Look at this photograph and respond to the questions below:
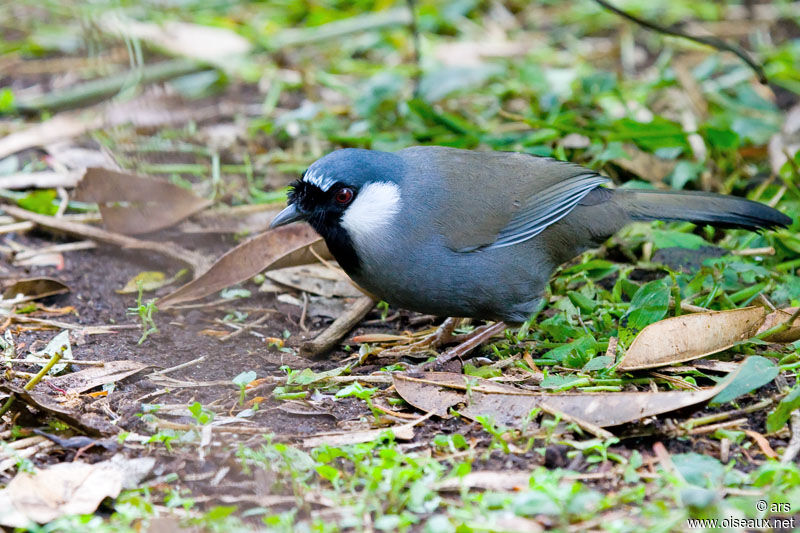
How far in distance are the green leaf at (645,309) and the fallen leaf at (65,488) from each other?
2230 millimetres

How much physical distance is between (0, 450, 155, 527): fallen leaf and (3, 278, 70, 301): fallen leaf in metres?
1.71

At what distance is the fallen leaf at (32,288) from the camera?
4629mm

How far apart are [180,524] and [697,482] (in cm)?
173

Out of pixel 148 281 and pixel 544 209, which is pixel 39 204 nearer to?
pixel 148 281

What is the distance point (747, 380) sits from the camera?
11.2 ft

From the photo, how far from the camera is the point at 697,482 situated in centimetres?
297

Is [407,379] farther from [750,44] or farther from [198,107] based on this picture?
[750,44]

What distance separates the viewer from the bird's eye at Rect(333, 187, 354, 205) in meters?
4.20

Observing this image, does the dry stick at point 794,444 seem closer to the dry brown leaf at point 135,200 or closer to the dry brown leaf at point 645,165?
the dry brown leaf at point 645,165

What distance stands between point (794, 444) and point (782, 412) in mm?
137

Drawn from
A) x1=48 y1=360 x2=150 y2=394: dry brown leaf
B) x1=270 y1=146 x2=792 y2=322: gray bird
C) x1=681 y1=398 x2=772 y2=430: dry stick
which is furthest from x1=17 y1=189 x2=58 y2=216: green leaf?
x1=681 y1=398 x2=772 y2=430: dry stick

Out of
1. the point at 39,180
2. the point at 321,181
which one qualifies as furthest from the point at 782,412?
the point at 39,180

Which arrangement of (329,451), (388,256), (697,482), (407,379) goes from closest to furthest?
(697,482) → (329,451) → (407,379) → (388,256)

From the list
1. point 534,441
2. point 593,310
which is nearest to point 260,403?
point 534,441
